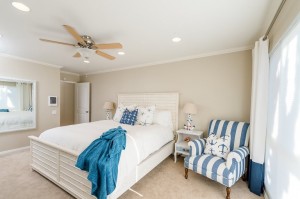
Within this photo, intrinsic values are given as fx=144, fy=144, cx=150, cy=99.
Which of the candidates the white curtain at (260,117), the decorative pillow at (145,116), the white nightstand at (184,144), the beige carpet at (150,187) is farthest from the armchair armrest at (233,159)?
the decorative pillow at (145,116)

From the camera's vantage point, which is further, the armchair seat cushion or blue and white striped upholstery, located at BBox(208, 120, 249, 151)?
blue and white striped upholstery, located at BBox(208, 120, 249, 151)

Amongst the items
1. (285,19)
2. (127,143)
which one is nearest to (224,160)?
(127,143)

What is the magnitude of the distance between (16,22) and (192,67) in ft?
10.4

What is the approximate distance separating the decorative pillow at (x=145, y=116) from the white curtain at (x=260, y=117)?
1.95 metres

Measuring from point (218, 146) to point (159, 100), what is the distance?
1805mm

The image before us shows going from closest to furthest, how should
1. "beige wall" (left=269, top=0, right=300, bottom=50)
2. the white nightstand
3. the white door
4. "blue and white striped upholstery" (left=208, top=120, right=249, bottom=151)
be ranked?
"beige wall" (left=269, top=0, right=300, bottom=50) → "blue and white striped upholstery" (left=208, top=120, right=249, bottom=151) → the white nightstand → the white door

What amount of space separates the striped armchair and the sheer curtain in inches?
14.4

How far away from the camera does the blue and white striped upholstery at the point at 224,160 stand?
199 cm

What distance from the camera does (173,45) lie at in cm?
275

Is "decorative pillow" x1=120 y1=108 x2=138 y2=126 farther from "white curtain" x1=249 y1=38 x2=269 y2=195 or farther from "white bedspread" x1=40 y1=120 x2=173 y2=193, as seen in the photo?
"white curtain" x1=249 y1=38 x2=269 y2=195

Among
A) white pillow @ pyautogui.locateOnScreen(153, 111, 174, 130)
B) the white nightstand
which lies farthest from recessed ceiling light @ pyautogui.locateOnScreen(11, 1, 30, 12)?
the white nightstand

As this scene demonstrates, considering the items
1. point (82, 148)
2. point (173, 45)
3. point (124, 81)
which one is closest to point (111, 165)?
point (82, 148)

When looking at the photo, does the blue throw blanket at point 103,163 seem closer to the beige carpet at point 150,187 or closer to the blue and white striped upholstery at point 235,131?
the beige carpet at point 150,187

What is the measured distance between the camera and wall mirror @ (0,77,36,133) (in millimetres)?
3463
